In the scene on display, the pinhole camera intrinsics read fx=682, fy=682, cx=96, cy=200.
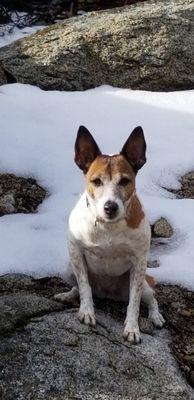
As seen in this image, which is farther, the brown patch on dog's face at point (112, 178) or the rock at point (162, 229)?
the rock at point (162, 229)

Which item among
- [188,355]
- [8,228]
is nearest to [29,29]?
[8,228]

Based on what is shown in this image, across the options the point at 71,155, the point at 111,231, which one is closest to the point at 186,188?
the point at 71,155

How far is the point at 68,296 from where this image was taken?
5078 millimetres

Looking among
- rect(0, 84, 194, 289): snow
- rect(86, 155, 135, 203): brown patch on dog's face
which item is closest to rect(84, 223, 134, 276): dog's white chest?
rect(86, 155, 135, 203): brown patch on dog's face

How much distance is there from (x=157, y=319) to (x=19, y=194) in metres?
2.67

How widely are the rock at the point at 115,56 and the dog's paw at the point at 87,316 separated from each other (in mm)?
5266

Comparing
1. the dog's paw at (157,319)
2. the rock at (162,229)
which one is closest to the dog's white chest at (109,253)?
the dog's paw at (157,319)

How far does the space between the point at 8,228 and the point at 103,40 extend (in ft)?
13.4

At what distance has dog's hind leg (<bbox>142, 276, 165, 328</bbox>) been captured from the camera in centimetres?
500

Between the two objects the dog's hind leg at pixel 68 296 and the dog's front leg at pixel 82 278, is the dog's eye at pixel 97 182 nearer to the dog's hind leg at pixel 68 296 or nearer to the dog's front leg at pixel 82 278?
the dog's front leg at pixel 82 278

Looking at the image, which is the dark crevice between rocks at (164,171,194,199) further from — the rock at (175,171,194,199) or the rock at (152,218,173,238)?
the rock at (152,218,173,238)

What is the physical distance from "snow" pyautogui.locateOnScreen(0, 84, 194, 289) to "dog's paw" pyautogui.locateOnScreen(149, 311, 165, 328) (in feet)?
2.38

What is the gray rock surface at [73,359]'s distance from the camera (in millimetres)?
4008

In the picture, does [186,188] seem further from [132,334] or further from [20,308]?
[20,308]
